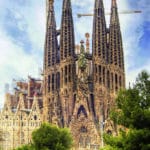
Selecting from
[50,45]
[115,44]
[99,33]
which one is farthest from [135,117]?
[50,45]

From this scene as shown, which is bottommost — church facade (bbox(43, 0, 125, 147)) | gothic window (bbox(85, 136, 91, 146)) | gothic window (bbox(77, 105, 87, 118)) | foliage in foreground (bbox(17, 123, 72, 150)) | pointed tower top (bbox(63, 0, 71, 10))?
foliage in foreground (bbox(17, 123, 72, 150))

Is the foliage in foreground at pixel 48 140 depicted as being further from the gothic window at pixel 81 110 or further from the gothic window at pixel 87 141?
the gothic window at pixel 81 110

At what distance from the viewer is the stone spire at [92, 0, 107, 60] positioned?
71000 mm

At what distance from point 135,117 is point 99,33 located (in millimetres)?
50961

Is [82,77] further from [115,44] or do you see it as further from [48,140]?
[48,140]

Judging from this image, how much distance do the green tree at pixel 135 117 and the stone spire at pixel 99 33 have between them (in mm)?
48121

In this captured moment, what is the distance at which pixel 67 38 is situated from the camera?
71.8 m

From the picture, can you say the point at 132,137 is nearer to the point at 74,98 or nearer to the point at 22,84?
the point at 74,98

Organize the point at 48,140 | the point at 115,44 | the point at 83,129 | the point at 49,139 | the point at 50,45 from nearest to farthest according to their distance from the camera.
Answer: the point at 48,140 < the point at 49,139 < the point at 83,129 < the point at 115,44 < the point at 50,45

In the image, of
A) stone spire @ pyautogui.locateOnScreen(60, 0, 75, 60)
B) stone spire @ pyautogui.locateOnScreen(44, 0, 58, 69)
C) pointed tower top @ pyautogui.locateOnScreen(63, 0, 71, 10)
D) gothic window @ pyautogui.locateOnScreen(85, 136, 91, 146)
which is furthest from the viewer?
pointed tower top @ pyautogui.locateOnScreen(63, 0, 71, 10)

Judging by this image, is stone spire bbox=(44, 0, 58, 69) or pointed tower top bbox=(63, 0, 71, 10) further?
pointed tower top bbox=(63, 0, 71, 10)

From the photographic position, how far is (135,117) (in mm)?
21422

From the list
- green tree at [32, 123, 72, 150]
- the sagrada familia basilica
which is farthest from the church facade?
green tree at [32, 123, 72, 150]

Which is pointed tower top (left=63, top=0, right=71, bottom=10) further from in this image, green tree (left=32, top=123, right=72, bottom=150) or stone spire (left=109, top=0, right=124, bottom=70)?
green tree (left=32, top=123, right=72, bottom=150)
